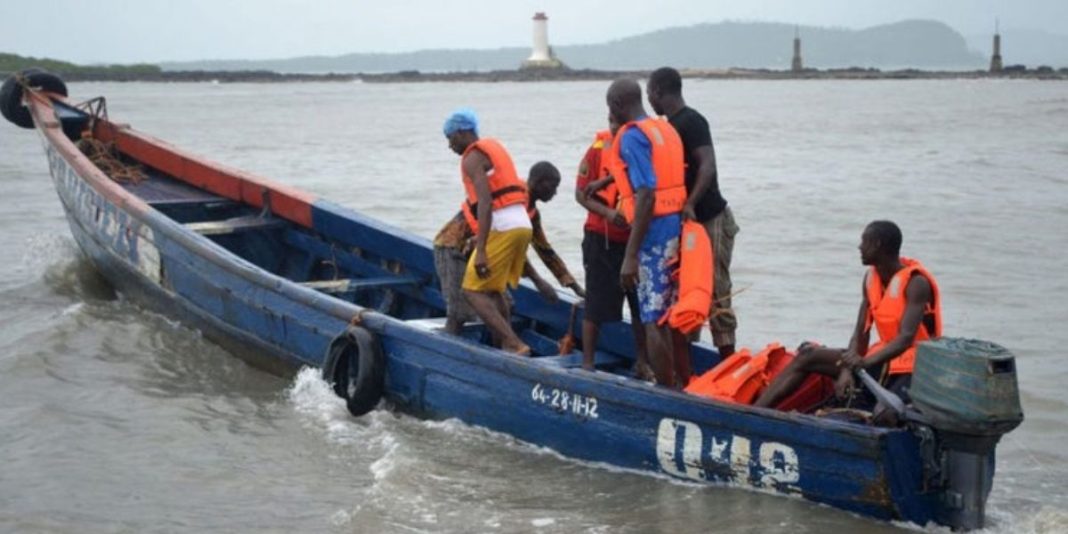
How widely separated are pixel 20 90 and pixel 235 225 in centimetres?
438

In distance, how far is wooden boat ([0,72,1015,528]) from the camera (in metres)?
6.13

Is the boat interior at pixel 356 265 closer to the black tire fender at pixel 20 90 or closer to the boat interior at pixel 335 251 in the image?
the boat interior at pixel 335 251

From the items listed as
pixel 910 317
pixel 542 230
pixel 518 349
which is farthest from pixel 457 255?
pixel 910 317

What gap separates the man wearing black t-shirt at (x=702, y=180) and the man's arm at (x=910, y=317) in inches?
47.0

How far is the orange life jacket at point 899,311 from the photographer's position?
6.29m

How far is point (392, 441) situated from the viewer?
7.93 metres

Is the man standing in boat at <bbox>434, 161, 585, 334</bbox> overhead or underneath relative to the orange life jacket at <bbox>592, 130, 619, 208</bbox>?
underneath

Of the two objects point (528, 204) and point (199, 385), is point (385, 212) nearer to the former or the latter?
point (199, 385)

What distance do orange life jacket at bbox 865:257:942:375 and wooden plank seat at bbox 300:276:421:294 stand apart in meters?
3.77

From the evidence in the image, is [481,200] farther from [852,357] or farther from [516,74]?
[516,74]

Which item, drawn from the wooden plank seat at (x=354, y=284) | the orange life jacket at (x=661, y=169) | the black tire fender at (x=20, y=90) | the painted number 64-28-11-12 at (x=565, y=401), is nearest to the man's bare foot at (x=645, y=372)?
the painted number 64-28-11-12 at (x=565, y=401)

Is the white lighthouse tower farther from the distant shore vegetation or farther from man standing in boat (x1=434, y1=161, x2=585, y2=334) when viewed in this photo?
man standing in boat (x1=434, y1=161, x2=585, y2=334)

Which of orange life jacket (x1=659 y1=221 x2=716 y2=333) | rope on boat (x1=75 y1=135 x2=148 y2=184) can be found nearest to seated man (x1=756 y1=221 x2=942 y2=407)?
orange life jacket (x1=659 y1=221 x2=716 y2=333)

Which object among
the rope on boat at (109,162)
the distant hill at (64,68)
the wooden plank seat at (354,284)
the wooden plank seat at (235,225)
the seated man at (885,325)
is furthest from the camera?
the distant hill at (64,68)
